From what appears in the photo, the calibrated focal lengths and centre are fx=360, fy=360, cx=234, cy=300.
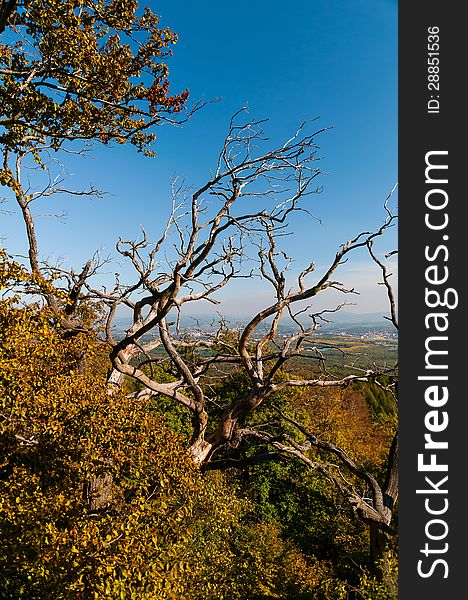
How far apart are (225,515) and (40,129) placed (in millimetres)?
8877

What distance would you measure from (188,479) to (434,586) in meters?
3.80

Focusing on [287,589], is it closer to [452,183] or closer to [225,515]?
[225,515]

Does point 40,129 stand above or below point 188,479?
above

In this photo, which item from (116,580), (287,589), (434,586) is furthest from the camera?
(287,589)

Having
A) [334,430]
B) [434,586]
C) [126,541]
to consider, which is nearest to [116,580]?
[126,541]

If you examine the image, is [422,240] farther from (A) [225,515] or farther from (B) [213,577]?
(B) [213,577]

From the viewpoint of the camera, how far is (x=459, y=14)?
409 cm

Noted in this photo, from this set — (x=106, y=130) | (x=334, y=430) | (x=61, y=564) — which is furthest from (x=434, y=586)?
(x=334, y=430)

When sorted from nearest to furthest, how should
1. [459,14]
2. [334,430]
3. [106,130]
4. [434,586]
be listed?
1. [434,586]
2. [459,14]
3. [106,130]
4. [334,430]

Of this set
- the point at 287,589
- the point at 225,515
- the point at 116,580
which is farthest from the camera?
the point at 287,589

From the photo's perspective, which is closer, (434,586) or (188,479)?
(434,586)

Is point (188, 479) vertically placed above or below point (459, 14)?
below

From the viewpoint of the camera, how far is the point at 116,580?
4.69 metres

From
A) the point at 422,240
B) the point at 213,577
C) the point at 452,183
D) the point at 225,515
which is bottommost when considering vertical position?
the point at 213,577
